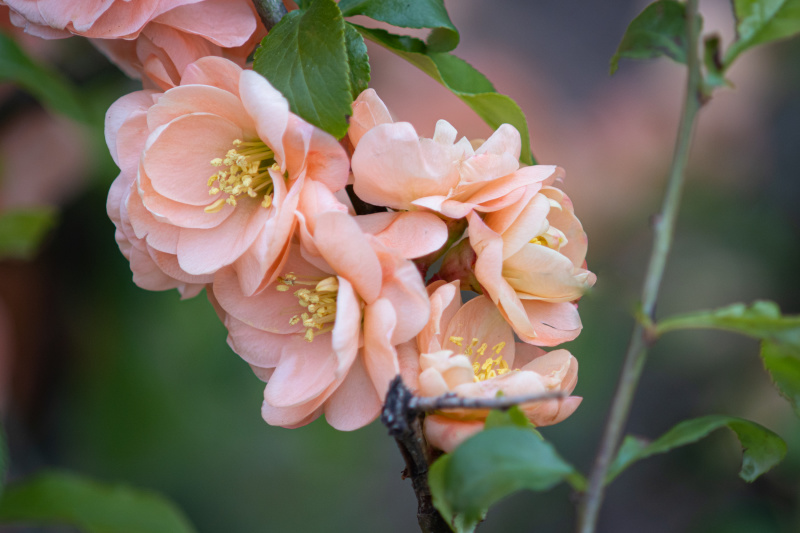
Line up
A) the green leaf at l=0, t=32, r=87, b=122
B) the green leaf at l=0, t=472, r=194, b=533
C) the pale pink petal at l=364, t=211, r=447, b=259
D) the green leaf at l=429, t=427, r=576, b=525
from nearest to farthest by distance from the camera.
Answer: the green leaf at l=429, t=427, r=576, b=525 → the pale pink petal at l=364, t=211, r=447, b=259 → the green leaf at l=0, t=472, r=194, b=533 → the green leaf at l=0, t=32, r=87, b=122

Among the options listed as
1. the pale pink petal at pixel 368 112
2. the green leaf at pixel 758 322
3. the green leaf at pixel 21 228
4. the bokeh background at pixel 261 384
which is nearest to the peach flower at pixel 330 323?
the pale pink petal at pixel 368 112

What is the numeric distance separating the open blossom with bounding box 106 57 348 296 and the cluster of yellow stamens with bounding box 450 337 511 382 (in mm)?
195

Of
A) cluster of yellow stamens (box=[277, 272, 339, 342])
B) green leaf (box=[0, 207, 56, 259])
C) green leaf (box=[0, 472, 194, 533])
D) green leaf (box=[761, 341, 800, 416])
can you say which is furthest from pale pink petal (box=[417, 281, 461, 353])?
green leaf (box=[0, 207, 56, 259])

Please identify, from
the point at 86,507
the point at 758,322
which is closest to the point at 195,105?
the point at 758,322

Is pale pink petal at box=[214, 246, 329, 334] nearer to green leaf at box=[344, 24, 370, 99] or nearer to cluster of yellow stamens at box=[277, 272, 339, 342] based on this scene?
A: cluster of yellow stamens at box=[277, 272, 339, 342]

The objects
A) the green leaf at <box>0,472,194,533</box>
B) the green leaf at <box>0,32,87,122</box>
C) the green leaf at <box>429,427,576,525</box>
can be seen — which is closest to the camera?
the green leaf at <box>429,427,576,525</box>

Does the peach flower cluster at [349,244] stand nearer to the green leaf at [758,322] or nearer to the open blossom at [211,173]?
the open blossom at [211,173]

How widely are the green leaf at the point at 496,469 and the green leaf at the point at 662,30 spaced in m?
0.39

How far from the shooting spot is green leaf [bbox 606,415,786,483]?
0.50m

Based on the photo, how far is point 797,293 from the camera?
2354mm

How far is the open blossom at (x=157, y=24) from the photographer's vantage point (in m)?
0.62

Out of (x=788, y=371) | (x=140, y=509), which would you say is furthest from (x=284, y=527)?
(x=788, y=371)

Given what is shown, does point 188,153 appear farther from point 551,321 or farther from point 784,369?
point 784,369

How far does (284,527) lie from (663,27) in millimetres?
1766
